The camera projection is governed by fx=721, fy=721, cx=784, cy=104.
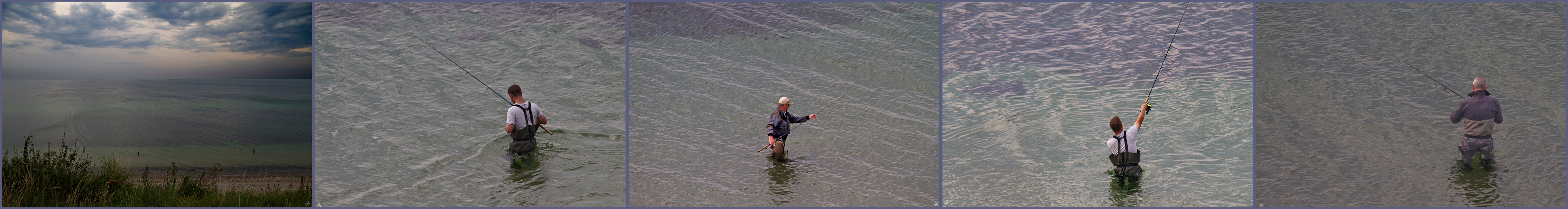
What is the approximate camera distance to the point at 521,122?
221 inches

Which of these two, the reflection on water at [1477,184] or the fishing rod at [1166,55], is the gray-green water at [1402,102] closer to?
the reflection on water at [1477,184]

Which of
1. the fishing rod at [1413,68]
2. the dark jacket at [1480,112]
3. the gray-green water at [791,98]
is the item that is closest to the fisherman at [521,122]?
the gray-green water at [791,98]

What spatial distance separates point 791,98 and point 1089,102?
2.77 metres

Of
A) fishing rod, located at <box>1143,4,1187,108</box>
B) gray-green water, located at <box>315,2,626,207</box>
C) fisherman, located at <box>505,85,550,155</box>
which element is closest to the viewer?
gray-green water, located at <box>315,2,626,207</box>

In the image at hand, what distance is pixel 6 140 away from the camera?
562 centimetres

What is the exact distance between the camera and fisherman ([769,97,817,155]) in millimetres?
5809

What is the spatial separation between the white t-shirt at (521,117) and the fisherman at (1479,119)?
7500mm

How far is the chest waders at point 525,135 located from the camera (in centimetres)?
562

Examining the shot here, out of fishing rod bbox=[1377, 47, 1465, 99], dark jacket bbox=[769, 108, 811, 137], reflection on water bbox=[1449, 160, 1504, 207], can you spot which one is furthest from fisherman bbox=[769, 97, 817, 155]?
fishing rod bbox=[1377, 47, 1465, 99]

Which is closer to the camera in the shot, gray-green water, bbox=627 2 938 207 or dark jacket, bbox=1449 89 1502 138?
gray-green water, bbox=627 2 938 207

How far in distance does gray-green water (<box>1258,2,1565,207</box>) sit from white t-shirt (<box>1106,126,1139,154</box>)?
3.76 ft

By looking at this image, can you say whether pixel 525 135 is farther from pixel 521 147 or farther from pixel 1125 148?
pixel 1125 148

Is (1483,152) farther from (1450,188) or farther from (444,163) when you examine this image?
(444,163)

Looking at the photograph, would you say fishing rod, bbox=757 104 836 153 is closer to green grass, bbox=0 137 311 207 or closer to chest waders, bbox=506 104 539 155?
chest waders, bbox=506 104 539 155
